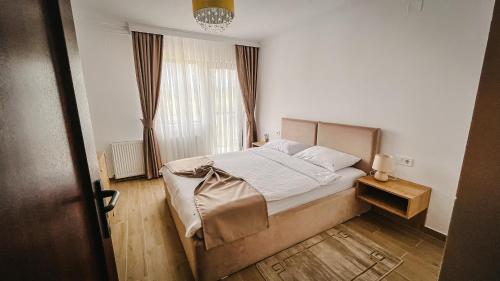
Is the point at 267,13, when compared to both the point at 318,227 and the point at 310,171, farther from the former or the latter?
the point at 318,227

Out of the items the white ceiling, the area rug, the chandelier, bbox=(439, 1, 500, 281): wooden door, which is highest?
the white ceiling

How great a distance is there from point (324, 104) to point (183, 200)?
2.43 m

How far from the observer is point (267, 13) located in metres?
2.93

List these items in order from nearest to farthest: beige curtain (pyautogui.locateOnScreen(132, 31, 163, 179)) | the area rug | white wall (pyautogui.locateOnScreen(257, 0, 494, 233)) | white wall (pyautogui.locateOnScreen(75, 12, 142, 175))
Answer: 1. the area rug
2. white wall (pyautogui.locateOnScreen(257, 0, 494, 233))
3. white wall (pyautogui.locateOnScreen(75, 12, 142, 175))
4. beige curtain (pyautogui.locateOnScreen(132, 31, 163, 179))

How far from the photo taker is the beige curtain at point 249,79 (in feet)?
14.1

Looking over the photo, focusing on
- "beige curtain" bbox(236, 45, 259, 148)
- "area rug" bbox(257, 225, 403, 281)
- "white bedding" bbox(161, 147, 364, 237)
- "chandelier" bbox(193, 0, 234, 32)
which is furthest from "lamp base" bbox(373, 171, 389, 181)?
"beige curtain" bbox(236, 45, 259, 148)

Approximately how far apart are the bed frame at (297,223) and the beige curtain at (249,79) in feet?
5.70

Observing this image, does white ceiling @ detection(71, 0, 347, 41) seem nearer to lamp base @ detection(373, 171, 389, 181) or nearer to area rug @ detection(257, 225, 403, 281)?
lamp base @ detection(373, 171, 389, 181)

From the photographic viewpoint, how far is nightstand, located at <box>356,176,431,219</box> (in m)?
2.02

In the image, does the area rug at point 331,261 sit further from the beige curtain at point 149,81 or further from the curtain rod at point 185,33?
the curtain rod at point 185,33

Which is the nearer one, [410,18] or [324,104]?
[410,18]

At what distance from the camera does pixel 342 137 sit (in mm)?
2850

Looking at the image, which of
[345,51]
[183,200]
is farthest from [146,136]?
[345,51]

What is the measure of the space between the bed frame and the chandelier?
1948 millimetres
